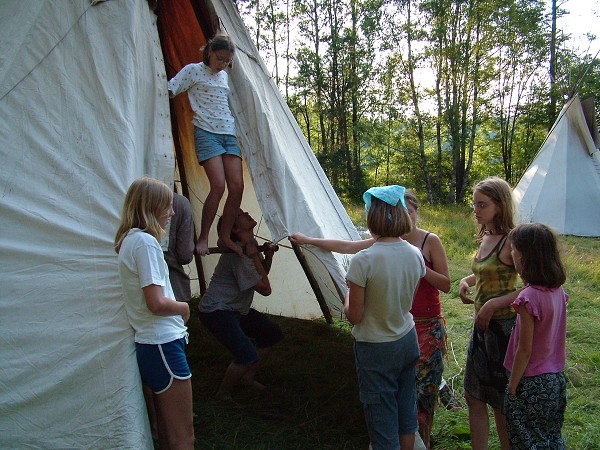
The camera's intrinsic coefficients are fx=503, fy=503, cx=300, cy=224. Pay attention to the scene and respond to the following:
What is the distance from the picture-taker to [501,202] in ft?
9.46

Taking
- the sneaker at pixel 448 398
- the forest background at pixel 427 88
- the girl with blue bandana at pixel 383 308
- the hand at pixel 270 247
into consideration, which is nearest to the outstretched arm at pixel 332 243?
the hand at pixel 270 247

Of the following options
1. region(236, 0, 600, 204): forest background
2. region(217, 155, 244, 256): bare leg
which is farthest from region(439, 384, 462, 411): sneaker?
region(236, 0, 600, 204): forest background

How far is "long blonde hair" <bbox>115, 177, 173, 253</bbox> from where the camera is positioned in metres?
2.31

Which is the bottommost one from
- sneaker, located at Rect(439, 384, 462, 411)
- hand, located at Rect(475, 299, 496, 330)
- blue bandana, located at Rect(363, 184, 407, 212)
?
sneaker, located at Rect(439, 384, 462, 411)

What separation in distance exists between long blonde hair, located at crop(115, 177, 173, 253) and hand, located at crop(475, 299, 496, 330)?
1.80m

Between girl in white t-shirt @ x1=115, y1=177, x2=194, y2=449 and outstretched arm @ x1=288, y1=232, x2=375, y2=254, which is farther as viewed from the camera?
outstretched arm @ x1=288, y1=232, x2=375, y2=254

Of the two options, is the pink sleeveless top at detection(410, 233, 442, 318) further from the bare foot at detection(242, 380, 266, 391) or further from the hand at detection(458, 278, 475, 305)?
the bare foot at detection(242, 380, 266, 391)

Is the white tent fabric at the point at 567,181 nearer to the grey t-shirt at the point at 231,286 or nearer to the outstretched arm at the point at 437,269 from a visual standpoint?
the outstretched arm at the point at 437,269

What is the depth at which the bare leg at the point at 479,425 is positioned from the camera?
2.92 meters

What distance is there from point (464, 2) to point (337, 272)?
20319 millimetres

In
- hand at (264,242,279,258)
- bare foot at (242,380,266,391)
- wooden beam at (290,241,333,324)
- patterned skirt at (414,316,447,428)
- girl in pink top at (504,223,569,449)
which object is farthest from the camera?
wooden beam at (290,241,333,324)

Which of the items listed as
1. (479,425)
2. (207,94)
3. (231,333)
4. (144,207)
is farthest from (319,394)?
(207,94)

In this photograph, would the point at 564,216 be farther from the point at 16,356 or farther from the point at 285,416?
the point at 16,356

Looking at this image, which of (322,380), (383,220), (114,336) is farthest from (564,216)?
(114,336)
